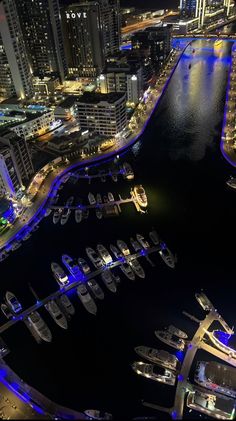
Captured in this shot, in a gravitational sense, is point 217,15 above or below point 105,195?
above

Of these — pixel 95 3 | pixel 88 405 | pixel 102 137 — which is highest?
pixel 95 3

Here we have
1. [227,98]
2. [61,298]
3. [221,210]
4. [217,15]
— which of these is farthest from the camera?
[217,15]

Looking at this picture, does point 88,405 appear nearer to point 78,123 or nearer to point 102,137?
point 102,137

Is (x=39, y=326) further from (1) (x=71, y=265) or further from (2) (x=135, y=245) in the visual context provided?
(2) (x=135, y=245)

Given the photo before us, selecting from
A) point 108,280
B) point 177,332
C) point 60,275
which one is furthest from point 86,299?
point 177,332

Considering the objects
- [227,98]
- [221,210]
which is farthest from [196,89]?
[221,210]

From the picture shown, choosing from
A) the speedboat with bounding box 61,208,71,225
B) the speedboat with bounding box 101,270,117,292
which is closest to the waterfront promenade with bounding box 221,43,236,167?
the speedboat with bounding box 61,208,71,225

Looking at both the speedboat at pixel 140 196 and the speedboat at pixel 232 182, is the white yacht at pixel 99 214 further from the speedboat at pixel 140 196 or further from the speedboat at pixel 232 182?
the speedboat at pixel 232 182
